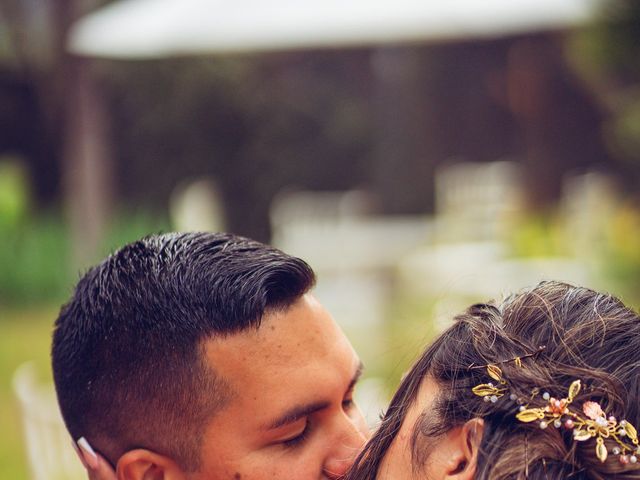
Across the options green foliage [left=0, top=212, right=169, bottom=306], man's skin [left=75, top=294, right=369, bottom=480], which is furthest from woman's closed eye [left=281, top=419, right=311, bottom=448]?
green foliage [left=0, top=212, right=169, bottom=306]

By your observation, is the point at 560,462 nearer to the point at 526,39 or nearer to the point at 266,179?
the point at 526,39

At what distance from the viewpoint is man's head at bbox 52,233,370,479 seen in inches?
75.5

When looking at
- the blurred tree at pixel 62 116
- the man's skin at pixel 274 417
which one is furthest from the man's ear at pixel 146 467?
the blurred tree at pixel 62 116

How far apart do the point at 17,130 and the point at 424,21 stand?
685cm

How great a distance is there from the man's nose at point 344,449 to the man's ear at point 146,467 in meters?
0.30

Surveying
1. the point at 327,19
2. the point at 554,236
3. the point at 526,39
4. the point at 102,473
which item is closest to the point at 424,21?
the point at 327,19

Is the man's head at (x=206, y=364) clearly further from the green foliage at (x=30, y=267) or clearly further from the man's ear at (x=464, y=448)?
the green foliage at (x=30, y=267)

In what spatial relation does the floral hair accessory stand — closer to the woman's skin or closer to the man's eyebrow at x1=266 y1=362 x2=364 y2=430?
the woman's skin

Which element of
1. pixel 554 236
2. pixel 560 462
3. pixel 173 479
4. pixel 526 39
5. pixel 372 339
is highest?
pixel 526 39

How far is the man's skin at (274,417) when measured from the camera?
6.24 feet

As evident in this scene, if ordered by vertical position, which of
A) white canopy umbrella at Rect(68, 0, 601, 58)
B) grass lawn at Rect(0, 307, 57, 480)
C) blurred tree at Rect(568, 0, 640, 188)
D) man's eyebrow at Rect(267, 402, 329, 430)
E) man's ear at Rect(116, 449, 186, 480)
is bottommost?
grass lawn at Rect(0, 307, 57, 480)

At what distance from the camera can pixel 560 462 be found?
1.47 m

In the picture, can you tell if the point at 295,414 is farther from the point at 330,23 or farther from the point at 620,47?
the point at 330,23

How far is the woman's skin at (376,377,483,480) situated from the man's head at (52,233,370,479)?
27 centimetres
